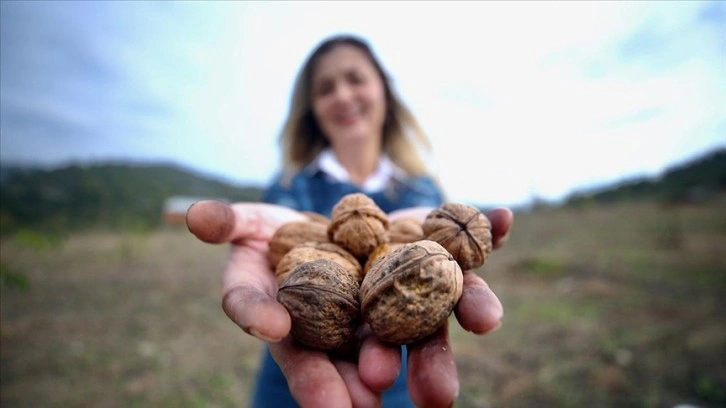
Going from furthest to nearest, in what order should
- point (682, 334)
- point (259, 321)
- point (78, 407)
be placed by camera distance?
point (682, 334), point (78, 407), point (259, 321)

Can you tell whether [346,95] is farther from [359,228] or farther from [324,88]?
[359,228]

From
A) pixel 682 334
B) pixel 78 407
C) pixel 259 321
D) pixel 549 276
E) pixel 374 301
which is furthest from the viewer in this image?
pixel 549 276

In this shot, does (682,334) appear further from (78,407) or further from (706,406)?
(78,407)

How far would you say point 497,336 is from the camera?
22.5 ft

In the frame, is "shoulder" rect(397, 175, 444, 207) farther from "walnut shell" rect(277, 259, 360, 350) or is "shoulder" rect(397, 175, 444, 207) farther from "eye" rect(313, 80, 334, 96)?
"walnut shell" rect(277, 259, 360, 350)

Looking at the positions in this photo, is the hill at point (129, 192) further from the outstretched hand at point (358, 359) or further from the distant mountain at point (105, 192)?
the outstretched hand at point (358, 359)

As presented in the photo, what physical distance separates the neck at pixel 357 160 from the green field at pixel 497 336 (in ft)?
9.53

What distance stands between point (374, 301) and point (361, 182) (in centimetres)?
274

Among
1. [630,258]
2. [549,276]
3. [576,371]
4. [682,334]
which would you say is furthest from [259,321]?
[630,258]

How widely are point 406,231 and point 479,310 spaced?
100 cm

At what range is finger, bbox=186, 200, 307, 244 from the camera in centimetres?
223

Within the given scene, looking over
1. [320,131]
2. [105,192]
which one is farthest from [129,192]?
[320,131]

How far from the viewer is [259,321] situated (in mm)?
1623

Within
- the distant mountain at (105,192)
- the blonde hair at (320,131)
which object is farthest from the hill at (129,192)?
the blonde hair at (320,131)
